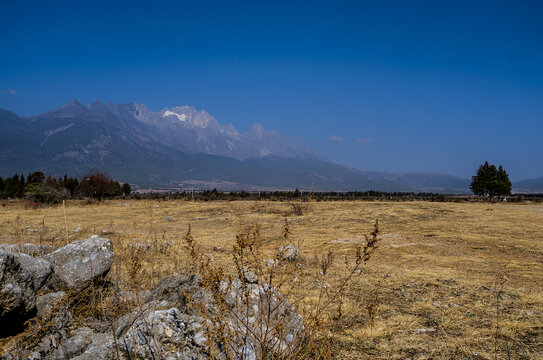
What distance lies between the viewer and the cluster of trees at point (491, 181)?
53.2 metres

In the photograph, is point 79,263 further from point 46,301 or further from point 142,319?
point 142,319

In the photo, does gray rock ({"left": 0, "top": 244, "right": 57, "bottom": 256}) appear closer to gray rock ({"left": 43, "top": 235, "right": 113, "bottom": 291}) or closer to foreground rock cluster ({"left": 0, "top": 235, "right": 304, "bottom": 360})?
gray rock ({"left": 43, "top": 235, "right": 113, "bottom": 291})

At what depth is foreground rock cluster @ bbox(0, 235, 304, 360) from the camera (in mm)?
2832

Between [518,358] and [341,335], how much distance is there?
2.17m

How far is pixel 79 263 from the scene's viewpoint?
529 centimetres

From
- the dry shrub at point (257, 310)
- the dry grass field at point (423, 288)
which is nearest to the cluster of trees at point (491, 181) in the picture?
the dry grass field at point (423, 288)

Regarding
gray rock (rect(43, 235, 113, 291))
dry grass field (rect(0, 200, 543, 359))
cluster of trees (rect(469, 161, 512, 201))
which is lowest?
dry grass field (rect(0, 200, 543, 359))

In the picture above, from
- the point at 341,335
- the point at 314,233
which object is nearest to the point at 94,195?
the point at 314,233

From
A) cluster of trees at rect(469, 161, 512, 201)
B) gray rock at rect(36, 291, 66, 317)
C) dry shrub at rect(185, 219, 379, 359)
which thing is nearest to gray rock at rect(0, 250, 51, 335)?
gray rock at rect(36, 291, 66, 317)

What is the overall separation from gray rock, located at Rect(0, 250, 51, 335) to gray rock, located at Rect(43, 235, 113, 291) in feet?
2.21

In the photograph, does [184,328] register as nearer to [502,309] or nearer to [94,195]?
[502,309]

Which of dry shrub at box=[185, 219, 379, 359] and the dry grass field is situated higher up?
dry shrub at box=[185, 219, 379, 359]

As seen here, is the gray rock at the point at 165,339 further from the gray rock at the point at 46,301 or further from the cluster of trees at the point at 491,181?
the cluster of trees at the point at 491,181

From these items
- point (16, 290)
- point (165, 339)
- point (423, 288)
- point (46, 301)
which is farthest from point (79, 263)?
point (423, 288)
